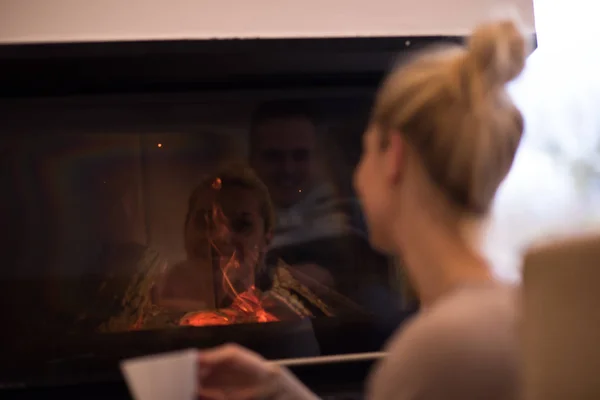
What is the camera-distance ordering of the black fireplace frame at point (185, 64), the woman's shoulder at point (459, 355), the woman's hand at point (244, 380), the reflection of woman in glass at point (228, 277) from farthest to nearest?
the reflection of woman in glass at point (228, 277)
the black fireplace frame at point (185, 64)
the woman's hand at point (244, 380)
the woman's shoulder at point (459, 355)

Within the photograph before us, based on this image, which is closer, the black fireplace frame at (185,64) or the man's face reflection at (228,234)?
the black fireplace frame at (185,64)

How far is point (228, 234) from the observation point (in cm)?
168

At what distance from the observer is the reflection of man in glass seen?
5.53 ft

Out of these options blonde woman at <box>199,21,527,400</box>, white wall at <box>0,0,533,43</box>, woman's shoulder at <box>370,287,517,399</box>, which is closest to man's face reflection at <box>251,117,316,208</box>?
white wall at <box>0,0,533,43</box>

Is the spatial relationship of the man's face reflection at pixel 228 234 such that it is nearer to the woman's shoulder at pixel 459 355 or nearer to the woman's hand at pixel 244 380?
the woman's hand at pixel 244 380

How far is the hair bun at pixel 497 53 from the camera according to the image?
0.83 m

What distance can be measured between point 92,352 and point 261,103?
2.33ft

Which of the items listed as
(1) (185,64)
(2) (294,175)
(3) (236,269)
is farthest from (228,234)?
(1) (185,64)

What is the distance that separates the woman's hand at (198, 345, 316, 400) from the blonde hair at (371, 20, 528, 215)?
356 mm

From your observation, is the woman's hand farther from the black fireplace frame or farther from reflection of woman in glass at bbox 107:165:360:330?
the black fireplace frame

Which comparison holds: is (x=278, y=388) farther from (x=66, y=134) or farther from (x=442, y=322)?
(x=66, y=134)

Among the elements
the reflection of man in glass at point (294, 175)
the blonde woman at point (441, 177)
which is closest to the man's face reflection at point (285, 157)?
the reflection of man in glass at point (294, 175)

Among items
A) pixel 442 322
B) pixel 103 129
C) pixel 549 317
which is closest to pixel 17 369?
pixel 103 129

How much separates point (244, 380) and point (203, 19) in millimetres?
892
